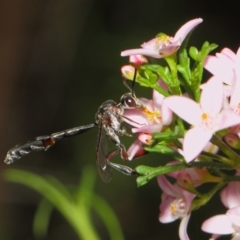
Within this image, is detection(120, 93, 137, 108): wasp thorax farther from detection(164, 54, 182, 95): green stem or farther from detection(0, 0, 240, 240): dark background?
detection(0, 0, 240, 240): dark background

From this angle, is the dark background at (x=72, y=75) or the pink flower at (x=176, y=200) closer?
the pink flower at (x=176, y=200)

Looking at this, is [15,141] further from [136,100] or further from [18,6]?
[136,100]

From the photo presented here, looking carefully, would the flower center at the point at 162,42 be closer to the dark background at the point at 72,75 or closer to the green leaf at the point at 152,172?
the green leaf at the point at 152,172

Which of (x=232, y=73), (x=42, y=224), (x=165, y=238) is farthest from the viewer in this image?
(x=165, y=238)

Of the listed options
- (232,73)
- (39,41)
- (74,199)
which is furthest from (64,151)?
(232,73)

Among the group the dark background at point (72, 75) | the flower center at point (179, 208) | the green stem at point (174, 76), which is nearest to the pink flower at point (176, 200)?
the flower center at point (179, 208)

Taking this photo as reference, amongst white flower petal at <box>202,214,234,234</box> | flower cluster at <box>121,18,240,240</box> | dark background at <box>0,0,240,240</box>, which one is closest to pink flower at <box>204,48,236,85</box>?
flower cluster at <box>121,18,240,240</box>
